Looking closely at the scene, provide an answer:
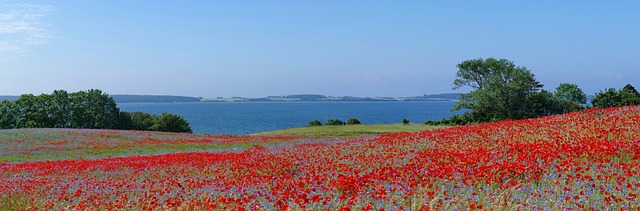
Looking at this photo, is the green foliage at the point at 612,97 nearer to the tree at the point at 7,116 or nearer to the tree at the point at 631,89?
the tree at the point at 631,89

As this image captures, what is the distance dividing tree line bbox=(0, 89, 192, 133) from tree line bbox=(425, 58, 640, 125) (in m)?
45.5

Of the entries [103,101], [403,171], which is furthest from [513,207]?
[103,101]

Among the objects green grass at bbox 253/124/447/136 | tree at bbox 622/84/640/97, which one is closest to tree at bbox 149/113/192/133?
green grass at bbox 253/124/447/136

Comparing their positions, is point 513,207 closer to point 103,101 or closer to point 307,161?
point 307,161

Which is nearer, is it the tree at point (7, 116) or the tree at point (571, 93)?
the tree at point (7, 116)

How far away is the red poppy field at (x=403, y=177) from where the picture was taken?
830 centimetres

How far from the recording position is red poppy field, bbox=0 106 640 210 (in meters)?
8.30

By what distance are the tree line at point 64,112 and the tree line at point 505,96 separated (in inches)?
1792

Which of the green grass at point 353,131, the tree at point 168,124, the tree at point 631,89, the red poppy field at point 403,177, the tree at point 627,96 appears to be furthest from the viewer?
the tree at point 168,124

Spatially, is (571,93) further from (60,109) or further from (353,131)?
(60,109)

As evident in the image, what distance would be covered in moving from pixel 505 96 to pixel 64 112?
207 ft

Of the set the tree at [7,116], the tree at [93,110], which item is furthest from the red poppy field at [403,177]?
the tree at [7,116]

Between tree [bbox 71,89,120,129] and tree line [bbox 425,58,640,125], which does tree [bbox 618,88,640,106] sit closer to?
tree line [bbox 425,58,640,125]

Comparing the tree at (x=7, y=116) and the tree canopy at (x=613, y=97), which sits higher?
the tree canopy at (x=613, y=97)
